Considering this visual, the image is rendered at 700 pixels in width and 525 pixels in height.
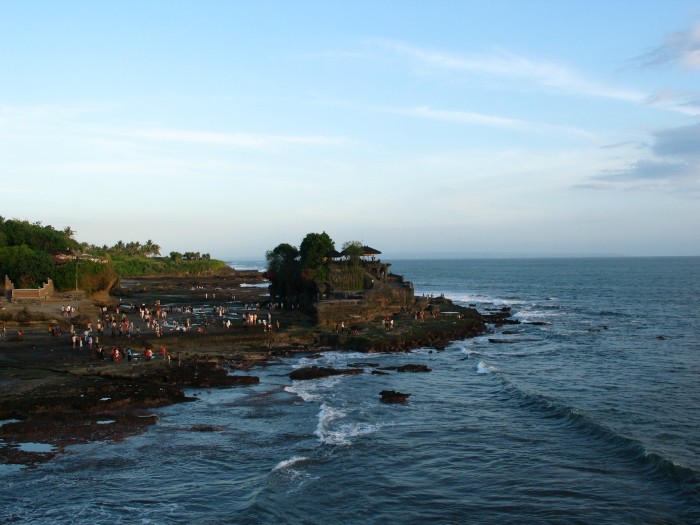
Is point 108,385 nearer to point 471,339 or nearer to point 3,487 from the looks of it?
point 3,487

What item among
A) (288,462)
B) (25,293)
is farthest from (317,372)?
(25,293)

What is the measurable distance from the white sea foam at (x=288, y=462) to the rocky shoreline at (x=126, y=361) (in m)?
6.78

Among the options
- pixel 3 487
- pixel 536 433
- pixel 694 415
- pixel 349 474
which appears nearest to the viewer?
pixel 3 487

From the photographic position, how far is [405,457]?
2181 cm

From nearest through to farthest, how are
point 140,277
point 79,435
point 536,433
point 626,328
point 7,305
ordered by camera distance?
1. point 79,435
2. point 536,433
3. point 7,305
4. point 626,328
5. point 140,277

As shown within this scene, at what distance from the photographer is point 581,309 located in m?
78.0

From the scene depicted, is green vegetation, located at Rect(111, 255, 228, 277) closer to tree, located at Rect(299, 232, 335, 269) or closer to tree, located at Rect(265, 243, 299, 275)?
tree, located at Rect(265, 243, 299, 275)

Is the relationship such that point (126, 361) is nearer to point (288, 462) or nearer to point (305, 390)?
point (305, 390)

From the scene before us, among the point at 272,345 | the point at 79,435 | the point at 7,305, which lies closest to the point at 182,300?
the point at 7,305

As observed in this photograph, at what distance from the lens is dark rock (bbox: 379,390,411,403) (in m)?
29.6

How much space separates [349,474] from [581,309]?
6532 cm

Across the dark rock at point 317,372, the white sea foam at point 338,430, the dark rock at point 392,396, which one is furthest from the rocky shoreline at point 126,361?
the dark rock at point 392,396

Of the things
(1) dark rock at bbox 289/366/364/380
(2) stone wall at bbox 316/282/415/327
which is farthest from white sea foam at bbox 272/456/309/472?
(2) stone wall at bbox 316/282/415/327

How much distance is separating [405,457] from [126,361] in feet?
70.2
